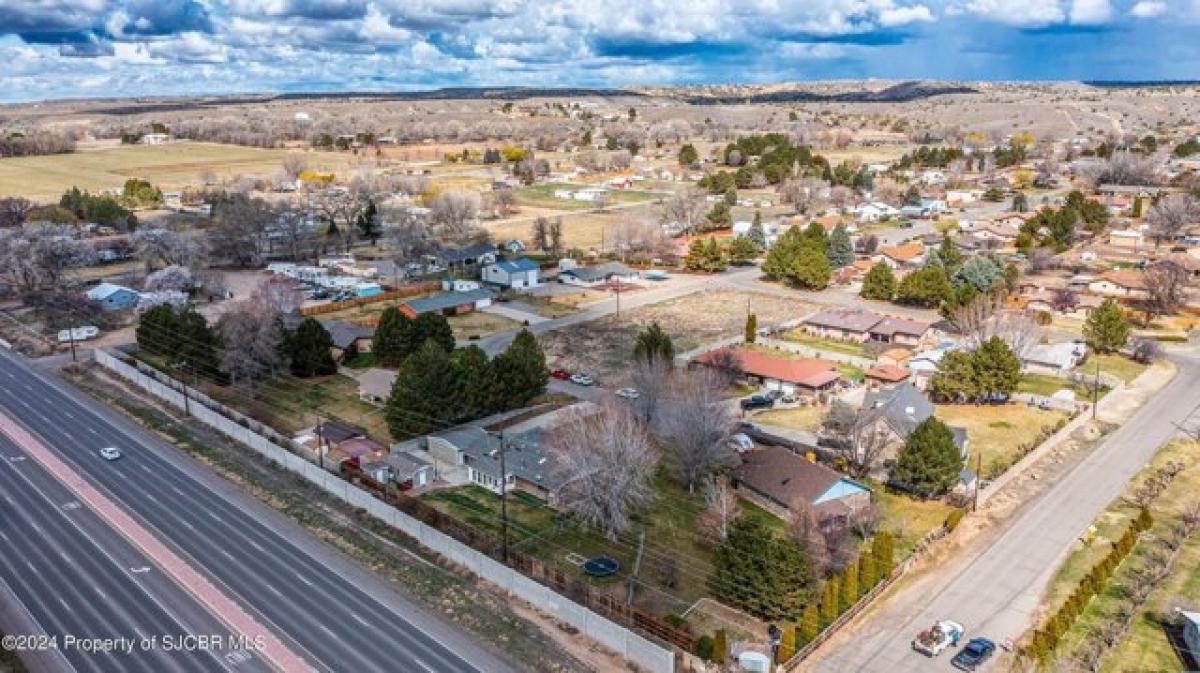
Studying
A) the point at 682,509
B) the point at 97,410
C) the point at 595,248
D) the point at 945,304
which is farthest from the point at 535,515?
the point at 595,248

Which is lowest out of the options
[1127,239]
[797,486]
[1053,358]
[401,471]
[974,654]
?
[974,654]

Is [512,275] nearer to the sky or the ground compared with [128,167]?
nearer to the ground

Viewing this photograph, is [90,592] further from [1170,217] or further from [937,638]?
[1170,217]

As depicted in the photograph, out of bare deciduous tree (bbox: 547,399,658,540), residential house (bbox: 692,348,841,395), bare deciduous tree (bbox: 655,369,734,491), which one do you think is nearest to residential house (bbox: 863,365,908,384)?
residential house (bbox: 692,348,841,395)

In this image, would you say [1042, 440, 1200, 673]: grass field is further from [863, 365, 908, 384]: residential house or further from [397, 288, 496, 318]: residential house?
[397, 288, 496, 318]: residential house

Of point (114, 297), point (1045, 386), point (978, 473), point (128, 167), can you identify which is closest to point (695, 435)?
point (978, 473)

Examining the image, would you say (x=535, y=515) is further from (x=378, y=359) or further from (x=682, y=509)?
(x=378, y=359)
